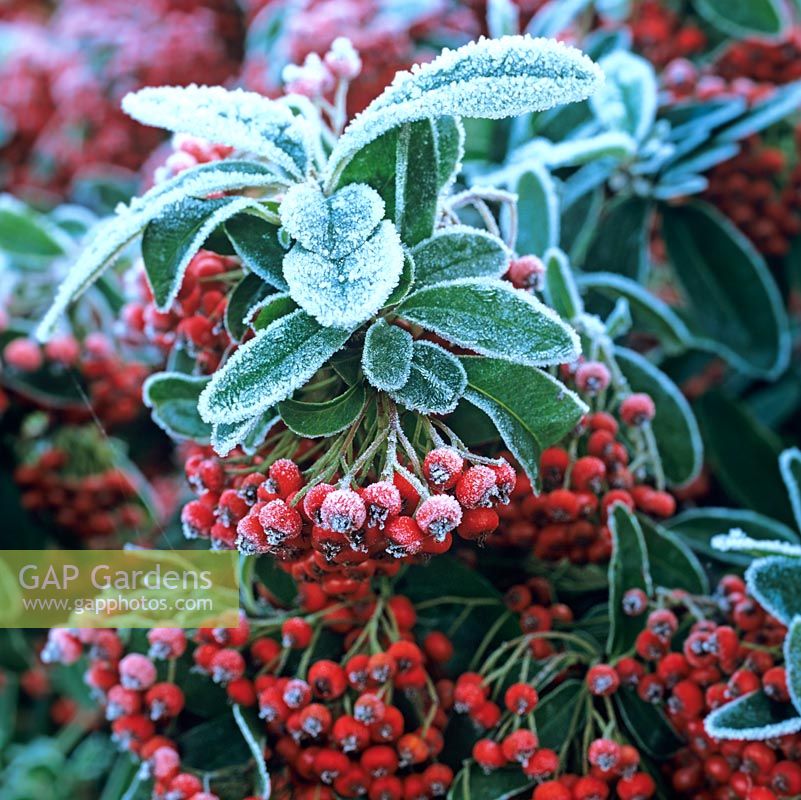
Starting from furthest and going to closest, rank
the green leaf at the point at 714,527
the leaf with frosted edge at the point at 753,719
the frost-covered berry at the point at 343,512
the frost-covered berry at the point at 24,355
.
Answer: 1. the frost-covered berry at the point at 24,355
2. the green leaf at the point at 714,527
3. the leaf with frosted edge at the point at 753,719
4. the frost-covered berry at the point at 343,512

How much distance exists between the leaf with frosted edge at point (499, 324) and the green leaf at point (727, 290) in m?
0.60

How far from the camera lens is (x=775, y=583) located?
0.73 metres

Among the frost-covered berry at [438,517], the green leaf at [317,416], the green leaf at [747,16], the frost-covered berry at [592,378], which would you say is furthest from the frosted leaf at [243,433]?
the green leaf at [747,16]

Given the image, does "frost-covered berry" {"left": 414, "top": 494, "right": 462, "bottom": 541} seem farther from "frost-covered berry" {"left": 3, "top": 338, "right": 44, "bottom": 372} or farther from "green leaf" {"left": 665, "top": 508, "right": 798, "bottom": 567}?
"frost-covered berry" {"left": 3, "top": 338, "right": 44, "bottom": 372}

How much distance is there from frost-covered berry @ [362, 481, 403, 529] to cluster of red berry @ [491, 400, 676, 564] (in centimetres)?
16

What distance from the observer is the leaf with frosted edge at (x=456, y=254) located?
26.6 inches

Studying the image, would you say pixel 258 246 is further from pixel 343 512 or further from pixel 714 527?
pixel 714 527

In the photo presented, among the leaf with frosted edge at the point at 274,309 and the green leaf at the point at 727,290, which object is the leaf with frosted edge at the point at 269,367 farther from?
the green leaf at the point at 727,290

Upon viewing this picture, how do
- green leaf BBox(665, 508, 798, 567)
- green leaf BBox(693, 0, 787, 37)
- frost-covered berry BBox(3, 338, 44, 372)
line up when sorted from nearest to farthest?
green leaf BBox(665, 508, 798, 567), frost-covered berry BBox(3, 338, 44, 372), green leaf BBox(693, 0, 787, 37)

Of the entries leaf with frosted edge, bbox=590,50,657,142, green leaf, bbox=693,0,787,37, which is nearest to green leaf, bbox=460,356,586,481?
leaf with frosted edge, bbox=590,50,657,142

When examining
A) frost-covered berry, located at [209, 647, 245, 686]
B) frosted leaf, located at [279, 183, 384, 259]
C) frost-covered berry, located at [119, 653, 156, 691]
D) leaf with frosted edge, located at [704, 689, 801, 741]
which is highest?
frosted leaf, located at [279, 183, 384, 259]

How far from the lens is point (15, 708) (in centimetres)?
142

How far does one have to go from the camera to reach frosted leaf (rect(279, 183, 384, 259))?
62 centimetres

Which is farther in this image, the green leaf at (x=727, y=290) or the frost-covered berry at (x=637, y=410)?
the green leaf at (x=727, y=290)
